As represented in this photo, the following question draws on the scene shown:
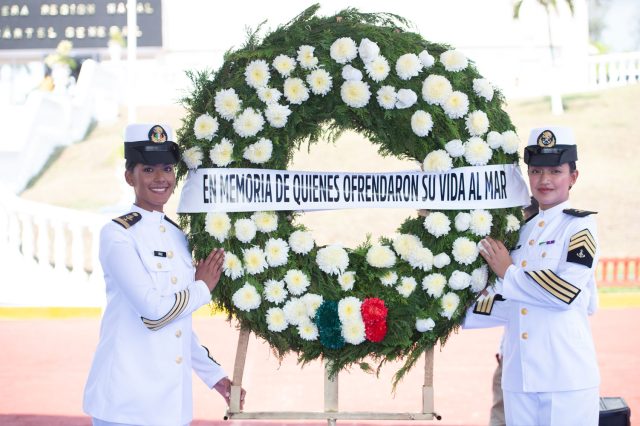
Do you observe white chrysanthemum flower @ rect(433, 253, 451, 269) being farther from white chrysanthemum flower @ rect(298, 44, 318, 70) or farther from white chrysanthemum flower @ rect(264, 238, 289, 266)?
white chrysanthemum flower @ rect(298, 44, 318, 70)

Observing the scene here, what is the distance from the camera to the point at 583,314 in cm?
344

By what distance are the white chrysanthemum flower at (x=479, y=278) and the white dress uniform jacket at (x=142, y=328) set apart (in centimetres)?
108

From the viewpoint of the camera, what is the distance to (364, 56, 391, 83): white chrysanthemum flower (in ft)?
11.4

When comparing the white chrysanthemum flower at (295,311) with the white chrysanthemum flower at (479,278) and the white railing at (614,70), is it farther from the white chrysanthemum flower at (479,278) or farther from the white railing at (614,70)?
the white railing at (614,70)

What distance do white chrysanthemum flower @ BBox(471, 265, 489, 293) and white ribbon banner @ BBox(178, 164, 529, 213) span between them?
256mm

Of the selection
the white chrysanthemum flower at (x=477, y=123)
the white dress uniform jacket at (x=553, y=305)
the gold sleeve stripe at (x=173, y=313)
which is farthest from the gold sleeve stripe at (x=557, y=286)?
the gold sleeve stripe at (x=173, y=313)

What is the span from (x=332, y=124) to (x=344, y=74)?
242mm

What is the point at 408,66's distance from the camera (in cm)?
349

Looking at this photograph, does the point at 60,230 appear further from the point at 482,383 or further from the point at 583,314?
the point at 583,314

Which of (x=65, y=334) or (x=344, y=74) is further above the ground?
(x=344, y=74)

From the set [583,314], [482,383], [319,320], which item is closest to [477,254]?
[583,314]

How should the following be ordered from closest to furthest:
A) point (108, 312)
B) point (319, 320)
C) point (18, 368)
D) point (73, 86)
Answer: point (108, 312) → point (319, 320) → point (18, 368) → point (73, 86)

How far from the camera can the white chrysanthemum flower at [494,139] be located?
3.53 metres

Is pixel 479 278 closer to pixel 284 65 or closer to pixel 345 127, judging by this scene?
pixel 345 127
